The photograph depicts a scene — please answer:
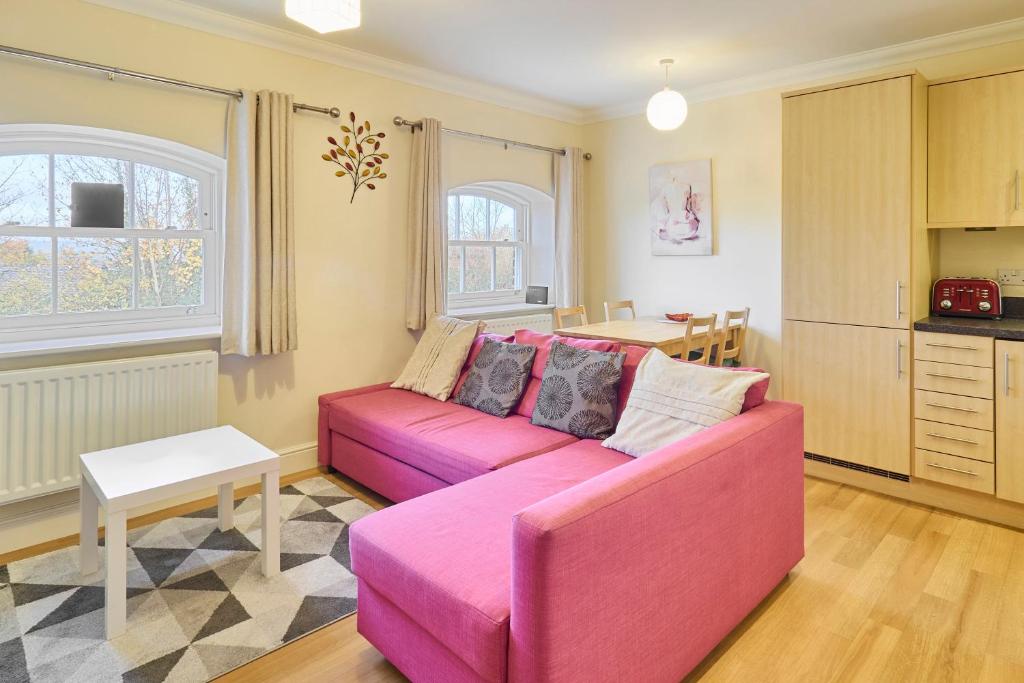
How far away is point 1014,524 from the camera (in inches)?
115

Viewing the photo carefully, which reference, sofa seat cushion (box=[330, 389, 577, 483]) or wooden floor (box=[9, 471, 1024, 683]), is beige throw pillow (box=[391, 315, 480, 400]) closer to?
sofa seat cushion (box=[330, 389, 577, 483])

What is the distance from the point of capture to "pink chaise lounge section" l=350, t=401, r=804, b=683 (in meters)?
1.40

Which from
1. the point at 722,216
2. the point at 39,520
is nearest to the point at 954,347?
the point at 722,216

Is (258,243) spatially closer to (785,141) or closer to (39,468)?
(39,468)

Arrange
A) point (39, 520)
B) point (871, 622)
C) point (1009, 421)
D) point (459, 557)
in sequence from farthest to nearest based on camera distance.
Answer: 1. point (1009, 421)
2. point (39, 520)
3. point (871, 622)
4. point (459, 557)

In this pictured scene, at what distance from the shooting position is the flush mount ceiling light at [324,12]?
1944mm

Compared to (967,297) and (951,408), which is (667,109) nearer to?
(967,297)

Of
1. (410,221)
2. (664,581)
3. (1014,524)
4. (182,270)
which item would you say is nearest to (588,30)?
(410,221)

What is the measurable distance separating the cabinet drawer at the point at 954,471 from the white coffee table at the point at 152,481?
317 cm

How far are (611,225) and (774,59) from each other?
1.75m

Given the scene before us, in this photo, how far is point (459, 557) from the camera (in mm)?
1703

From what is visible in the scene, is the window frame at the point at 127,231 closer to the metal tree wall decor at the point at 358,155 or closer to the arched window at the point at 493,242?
the metal tree wall decor at the point at 358,155

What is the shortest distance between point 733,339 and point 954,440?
4.77ft

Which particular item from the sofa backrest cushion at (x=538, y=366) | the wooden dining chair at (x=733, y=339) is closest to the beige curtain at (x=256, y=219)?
the sofa backrest cushion at (x=538, y=366)
